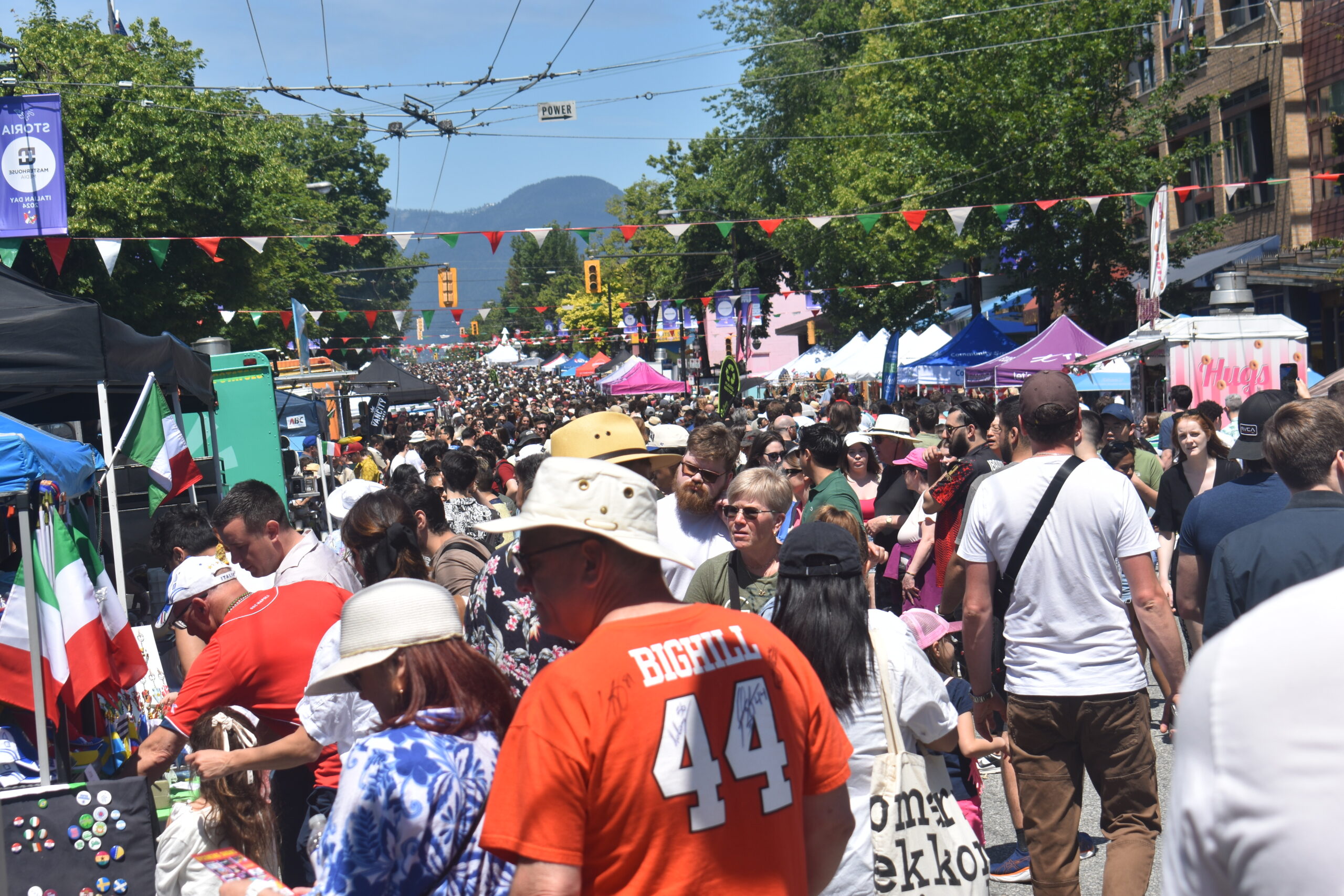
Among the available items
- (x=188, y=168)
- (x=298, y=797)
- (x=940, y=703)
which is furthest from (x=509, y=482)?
(x=188, y=168)

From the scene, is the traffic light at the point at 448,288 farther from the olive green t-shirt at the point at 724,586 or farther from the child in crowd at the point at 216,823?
the child in crowd at the point at 216,823

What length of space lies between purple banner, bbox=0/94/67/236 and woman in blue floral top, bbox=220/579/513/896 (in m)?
9.91

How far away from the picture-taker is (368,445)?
81.3 ft

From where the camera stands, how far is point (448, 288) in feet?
151

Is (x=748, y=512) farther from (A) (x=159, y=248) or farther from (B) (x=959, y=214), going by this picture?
(B) (x=959, y=214)

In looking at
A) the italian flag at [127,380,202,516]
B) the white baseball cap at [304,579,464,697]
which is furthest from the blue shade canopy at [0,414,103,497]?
the white baseball cap at [304,579,464,697]

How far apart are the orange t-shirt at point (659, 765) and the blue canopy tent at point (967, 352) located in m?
18.5

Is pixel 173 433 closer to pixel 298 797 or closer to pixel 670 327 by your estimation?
pixel 298 797

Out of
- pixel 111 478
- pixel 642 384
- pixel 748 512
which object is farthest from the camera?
pixel 642 384

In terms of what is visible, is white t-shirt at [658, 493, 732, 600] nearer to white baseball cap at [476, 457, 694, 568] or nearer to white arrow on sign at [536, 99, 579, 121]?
white baseball cap at [476, 457, 694, 568]

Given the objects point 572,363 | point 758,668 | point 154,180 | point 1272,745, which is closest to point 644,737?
point 758,668

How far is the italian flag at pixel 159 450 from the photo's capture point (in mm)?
7055

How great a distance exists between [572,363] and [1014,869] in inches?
2979

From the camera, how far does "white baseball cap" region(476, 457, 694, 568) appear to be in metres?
2.14
